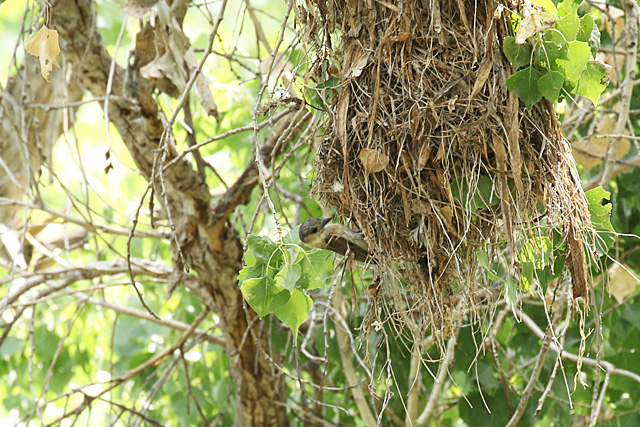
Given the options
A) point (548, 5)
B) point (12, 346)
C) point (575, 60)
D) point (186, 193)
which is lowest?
point (575, 60)

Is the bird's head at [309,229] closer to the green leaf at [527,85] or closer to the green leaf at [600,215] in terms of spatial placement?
the green leaf at [527,85]

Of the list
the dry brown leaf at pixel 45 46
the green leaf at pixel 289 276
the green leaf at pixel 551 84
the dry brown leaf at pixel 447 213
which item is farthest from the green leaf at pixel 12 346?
the green leaf at pixel 551 84

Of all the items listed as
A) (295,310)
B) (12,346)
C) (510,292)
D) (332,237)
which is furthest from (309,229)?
(12,346)

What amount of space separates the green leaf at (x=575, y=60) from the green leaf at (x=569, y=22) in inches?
0.8

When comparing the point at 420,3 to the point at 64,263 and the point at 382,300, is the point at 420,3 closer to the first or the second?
the point at 382,300

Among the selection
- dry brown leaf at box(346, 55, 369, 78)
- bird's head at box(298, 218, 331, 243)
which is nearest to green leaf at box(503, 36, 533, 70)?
dry brown leaf at box(346, 55, 369, 78)

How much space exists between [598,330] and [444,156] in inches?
22.8

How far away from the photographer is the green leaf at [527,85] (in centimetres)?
147

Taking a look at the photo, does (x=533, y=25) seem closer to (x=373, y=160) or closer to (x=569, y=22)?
(x=569, y=22)

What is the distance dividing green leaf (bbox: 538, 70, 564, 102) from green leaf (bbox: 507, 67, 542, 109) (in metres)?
0.01

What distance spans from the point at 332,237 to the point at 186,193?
118cm

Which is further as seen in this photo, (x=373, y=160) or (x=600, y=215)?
(x=600, y=215)

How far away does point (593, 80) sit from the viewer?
1.58 metres

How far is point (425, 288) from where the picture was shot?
1.65 metres
